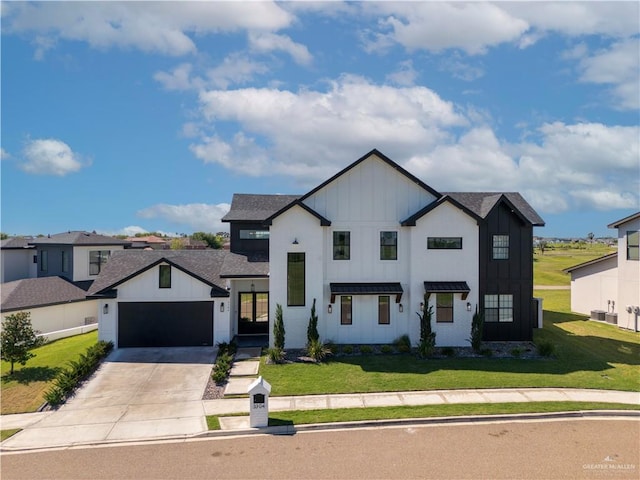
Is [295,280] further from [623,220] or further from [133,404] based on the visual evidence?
[623,220]

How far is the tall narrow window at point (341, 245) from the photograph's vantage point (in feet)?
65.2

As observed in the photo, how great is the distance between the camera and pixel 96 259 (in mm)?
30125

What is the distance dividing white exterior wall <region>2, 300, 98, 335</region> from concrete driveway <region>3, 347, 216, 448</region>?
8179 mm

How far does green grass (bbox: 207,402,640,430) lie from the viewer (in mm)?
12148

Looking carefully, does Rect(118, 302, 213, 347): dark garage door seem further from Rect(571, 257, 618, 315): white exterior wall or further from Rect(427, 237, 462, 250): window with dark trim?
Rect(571, 257, 618, 315): white exterior wall

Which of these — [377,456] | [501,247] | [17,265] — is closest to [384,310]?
[501,247]

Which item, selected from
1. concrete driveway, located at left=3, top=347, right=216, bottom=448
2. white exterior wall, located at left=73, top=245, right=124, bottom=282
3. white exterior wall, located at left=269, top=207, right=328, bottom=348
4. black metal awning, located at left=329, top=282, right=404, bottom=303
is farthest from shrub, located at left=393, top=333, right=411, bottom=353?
white exterior wall, located at left=73, top=245, right=124, bottom=282

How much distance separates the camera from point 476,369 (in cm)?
1659

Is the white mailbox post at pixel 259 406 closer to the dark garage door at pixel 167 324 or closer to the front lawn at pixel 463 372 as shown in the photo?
the front lawn at pixel 463 372

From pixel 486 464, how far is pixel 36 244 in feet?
115

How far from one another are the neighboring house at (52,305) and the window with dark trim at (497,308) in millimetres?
23560

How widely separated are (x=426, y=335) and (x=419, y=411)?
622 cm

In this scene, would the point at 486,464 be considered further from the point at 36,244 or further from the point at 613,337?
the point at 36,244

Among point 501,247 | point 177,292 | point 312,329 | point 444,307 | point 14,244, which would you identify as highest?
point 14,244
